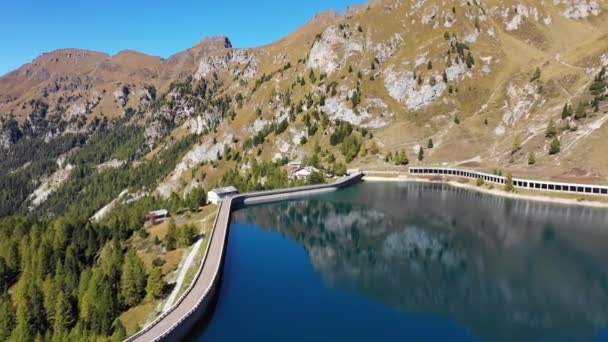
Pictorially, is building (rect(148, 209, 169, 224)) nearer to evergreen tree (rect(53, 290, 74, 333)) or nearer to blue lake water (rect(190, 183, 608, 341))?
blue lake water (rect(190, 183, 608, 341))

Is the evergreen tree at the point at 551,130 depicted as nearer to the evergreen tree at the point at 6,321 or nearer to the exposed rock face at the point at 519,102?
the exposed rock face at the point at 519,102

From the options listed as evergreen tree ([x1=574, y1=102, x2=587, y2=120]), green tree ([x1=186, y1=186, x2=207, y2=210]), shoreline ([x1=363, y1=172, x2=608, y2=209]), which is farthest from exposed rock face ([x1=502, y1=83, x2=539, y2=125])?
green tree ([x1=186, y1=186, x2=207, y2=210])

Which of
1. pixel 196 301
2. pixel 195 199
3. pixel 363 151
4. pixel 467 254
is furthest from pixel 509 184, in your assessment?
pixel 196 301

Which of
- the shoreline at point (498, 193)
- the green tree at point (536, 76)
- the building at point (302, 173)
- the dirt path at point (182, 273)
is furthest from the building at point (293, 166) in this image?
the green tree at point (536, 76)

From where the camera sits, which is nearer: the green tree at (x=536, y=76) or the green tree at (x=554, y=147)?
the green tree at (x=554, y=147)

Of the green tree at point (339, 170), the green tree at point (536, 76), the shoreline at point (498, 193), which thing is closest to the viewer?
the shoreline at point (498, 193)

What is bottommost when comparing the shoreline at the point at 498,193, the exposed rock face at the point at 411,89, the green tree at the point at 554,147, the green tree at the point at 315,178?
the shoreline at the point at 498,193
